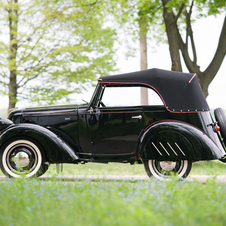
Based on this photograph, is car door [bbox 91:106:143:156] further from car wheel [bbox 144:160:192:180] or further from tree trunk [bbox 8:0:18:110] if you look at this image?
tree trunk [bbox 8:0:18:110]

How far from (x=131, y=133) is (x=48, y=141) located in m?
1.62

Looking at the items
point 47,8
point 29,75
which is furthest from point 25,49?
Result: point 47,8

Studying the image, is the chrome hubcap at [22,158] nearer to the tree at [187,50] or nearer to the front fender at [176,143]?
the front fender at [176,143]

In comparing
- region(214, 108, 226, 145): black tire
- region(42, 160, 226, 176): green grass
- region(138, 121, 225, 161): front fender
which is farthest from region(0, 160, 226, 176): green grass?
region(138, 121, 225, 161): front fender

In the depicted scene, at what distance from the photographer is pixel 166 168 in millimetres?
5176

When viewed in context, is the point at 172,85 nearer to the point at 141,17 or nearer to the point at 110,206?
the point at 110,206

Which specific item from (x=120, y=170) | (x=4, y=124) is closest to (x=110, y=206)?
(x=4, y=124)

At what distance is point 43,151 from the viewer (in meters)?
5.42

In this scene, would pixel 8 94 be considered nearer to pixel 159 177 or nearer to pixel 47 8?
pixel 47 8

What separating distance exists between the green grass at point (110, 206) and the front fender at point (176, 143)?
2.84 feet

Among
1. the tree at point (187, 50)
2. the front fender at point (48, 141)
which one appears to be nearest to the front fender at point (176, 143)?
the front fender at point (48, 141)

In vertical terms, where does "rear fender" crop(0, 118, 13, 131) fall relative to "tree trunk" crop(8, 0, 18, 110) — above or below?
below

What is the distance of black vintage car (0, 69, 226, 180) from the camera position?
4871mm

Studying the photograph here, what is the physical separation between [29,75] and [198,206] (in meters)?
10.5
